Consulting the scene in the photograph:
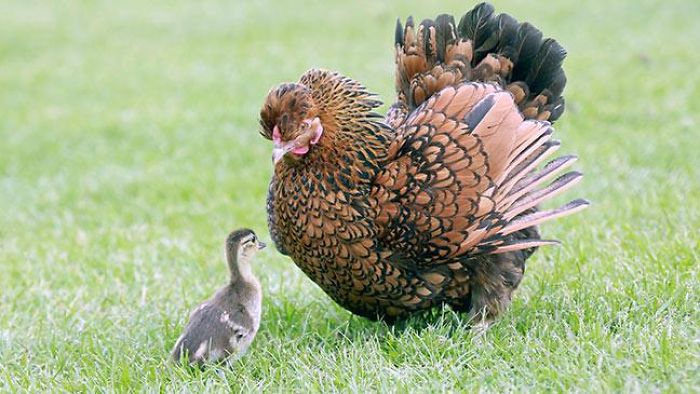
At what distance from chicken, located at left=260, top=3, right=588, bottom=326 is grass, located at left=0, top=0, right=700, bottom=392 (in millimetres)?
242

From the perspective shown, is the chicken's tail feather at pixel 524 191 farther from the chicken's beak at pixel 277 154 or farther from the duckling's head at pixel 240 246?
the duckling's head at pixel 240 246

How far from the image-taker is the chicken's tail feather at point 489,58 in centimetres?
475

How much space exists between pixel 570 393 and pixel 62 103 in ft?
37.8

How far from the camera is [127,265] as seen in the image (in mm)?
6562

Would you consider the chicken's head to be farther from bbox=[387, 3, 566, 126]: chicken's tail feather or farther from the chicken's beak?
bbox=[387, 3, 566, 126]: chicken's tail feather

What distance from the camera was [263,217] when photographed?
321 inches

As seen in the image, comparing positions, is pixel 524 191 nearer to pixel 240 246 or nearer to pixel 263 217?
pixel 240 246

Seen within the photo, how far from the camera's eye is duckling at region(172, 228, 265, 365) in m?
4.29

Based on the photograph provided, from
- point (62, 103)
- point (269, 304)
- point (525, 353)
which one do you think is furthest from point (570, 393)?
point (62, 103)

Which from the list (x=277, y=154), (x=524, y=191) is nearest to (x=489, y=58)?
(x=524, y=191)

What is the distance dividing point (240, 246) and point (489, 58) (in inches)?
60.3

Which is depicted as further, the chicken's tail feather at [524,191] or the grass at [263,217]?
the chicken's tail feather at [524,191]

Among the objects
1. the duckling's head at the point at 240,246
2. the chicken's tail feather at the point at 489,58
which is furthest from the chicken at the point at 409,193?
the duckling's head at the point at 240,246

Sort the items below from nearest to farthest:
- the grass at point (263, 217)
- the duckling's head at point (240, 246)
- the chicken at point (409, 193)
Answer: the grass at point (263, 217) → the chicken at point (409, 193) → the duckling's head at point (240, 246)
